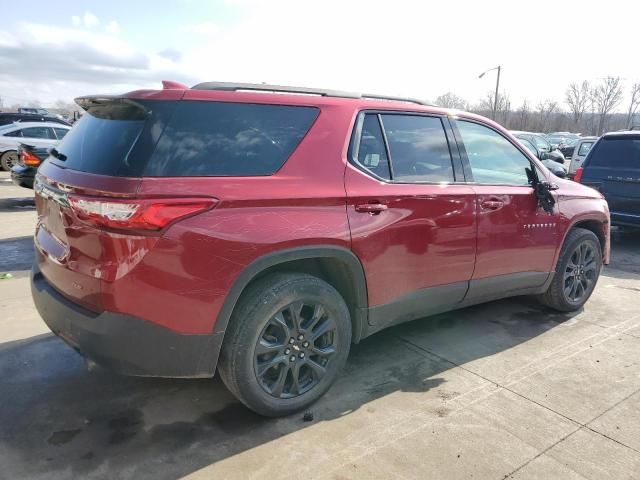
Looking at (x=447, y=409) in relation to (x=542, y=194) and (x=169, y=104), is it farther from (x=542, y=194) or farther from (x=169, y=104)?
(x=169, y=104)

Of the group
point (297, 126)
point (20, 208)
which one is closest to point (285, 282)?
point (297, 126)

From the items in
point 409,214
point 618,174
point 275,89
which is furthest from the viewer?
point 618,174

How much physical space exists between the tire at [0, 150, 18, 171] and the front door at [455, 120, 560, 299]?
14.6 metres

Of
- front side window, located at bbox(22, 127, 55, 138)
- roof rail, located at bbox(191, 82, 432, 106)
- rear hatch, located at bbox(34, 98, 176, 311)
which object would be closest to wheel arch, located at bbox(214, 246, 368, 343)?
rear hatch, located at bbox(34, 98, 176, 311)

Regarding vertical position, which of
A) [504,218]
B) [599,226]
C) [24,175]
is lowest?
[599,226]

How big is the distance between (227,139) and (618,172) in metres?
7.35

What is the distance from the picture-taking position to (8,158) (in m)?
14.6

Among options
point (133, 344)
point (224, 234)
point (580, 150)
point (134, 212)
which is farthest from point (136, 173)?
point (580, 150)

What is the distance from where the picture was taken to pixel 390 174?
331 cm

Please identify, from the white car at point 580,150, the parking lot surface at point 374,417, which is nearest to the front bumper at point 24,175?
the parking lot surface at point 374,417

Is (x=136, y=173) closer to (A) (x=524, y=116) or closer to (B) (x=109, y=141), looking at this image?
(B) (x=109, y=141)

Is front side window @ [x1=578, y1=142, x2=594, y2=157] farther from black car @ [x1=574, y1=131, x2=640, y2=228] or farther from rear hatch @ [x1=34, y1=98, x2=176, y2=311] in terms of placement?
rear hatch @ [x1=34, y1=98, x2=176, y2=311]

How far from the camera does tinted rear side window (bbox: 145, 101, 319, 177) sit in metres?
2.55

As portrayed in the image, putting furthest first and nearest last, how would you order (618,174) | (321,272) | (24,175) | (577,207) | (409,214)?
1. (24,175)
2. (618,174)
3. (577,207)
4. (409,214)
5. (321,272)
